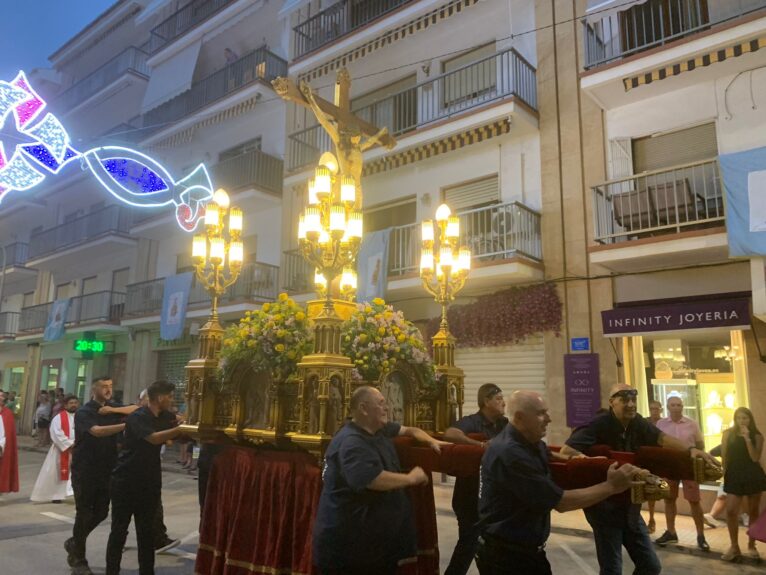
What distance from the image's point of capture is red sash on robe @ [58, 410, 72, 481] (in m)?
10.2

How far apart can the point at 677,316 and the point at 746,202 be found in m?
2.01

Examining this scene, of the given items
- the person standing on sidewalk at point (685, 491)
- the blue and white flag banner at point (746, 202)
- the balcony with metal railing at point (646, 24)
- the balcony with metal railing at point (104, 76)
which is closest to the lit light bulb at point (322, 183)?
the person standing on sidewalk at point (685, 491)

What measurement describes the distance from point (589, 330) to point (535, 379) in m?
1.45

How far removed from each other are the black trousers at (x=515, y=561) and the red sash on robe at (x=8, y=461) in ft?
31.8

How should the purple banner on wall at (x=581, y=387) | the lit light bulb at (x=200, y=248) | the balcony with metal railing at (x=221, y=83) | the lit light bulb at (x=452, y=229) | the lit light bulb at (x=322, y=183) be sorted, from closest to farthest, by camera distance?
the lit light bulb at (x=322, y=183), the lit light bulb at (x=200, y=248), the lit light bulb at (x=452, y=229), the purple banner on wall at (x=581, y=387), the balcony with metal railing at (x=221, y=83)

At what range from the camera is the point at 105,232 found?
70.0 ft

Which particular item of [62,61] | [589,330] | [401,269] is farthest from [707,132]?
[62,61]

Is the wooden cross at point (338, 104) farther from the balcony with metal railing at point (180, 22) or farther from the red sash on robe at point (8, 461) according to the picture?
the balcony with metal railing at point (180, 22)

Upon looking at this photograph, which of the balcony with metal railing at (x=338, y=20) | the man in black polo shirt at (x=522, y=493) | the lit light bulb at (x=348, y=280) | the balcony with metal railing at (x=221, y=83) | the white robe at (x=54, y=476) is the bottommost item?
the white robe at (x=54, y=476)

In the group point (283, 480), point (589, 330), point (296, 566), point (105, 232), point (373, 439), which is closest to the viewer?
point (373, 439)

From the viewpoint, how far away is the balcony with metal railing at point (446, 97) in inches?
483

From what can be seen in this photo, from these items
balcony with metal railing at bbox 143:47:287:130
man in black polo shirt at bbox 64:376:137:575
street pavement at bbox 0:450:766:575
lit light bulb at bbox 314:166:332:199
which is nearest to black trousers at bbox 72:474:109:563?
man in black polo shirt at bbox 64:376:137:575

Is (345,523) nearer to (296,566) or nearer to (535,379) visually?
(296,566)

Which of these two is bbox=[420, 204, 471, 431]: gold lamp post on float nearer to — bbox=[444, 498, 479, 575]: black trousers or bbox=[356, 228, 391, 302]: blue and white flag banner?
bbox=[444, 498, 479, 575]: black trousers
